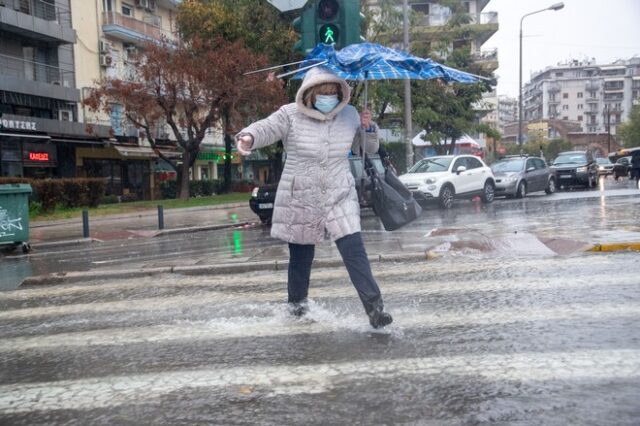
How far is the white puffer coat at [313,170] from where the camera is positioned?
4.83 meters

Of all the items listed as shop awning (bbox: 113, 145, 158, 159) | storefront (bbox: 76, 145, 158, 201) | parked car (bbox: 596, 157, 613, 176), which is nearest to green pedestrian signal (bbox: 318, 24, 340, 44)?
storefront (bbox: 76, 145, 158, 201)

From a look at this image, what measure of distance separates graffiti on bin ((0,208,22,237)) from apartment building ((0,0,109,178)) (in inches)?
692

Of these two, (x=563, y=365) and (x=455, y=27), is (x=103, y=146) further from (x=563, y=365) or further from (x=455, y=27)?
(x=563, y=365)

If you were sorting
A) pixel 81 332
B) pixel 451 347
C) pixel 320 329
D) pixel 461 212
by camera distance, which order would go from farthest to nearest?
1. pixel 461 212
2. pixel 81 332
3. pixel 320 329
4. pixel 451 347

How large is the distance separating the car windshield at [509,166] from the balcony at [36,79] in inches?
896

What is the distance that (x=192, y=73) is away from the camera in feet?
91.3

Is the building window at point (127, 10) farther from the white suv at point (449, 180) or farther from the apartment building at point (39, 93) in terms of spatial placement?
the white suv at point (449, 180)

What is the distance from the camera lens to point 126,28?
3778 centimetres

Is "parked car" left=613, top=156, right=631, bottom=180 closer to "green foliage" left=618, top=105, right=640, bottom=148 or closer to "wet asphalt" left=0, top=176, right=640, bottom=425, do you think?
"wet asphalt" left=0, top=176, right=640, bottom=425

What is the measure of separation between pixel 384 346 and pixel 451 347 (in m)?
0.47

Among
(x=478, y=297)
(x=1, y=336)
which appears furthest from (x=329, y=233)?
(x=1, y=336)

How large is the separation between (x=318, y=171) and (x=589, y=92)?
5460 inches

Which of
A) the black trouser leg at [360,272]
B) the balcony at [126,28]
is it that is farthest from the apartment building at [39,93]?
the black trouser leg at [360,272]

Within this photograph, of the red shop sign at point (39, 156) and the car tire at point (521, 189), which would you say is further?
the red shop sign at point (39, 156)
